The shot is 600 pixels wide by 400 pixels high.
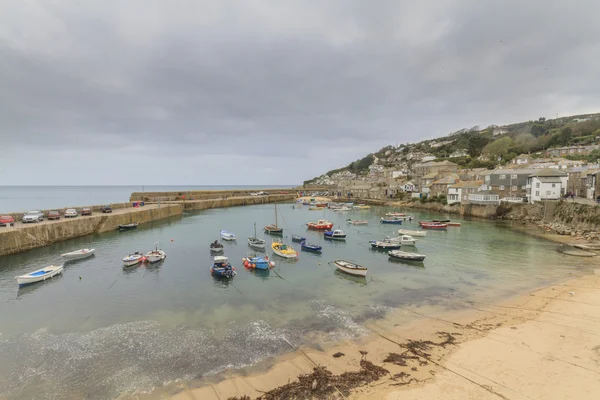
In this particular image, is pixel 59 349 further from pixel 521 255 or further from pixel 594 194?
pixel 594 194

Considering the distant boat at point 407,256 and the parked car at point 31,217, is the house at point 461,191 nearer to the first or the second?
the distant boat at point 407,256

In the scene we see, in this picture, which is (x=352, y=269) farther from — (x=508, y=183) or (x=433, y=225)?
(x=508, y=183)

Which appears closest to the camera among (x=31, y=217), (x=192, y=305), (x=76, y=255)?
(x=192, y=305)

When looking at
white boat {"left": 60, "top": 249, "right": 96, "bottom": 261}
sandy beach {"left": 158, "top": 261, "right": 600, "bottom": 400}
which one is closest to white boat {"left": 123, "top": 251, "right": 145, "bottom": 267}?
white boat {"left": 60, "top": 249, "right": 96, "bottom": 261}

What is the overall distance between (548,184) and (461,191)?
59.1 feet

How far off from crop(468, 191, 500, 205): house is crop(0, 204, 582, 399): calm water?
2866 centimetres

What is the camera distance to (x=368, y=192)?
371 ft

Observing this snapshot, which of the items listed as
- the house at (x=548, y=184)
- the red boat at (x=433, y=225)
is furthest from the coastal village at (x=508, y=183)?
the red boat at (x=433, y=225)

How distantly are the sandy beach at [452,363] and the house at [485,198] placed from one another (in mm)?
52762

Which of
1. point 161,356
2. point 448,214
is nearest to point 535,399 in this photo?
point 161,356

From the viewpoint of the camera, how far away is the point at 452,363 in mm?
12797

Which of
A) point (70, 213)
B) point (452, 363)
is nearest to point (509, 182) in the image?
point (452, 363)

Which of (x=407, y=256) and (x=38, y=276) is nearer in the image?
(x=38, y=276)

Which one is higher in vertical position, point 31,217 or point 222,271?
point 31,217
